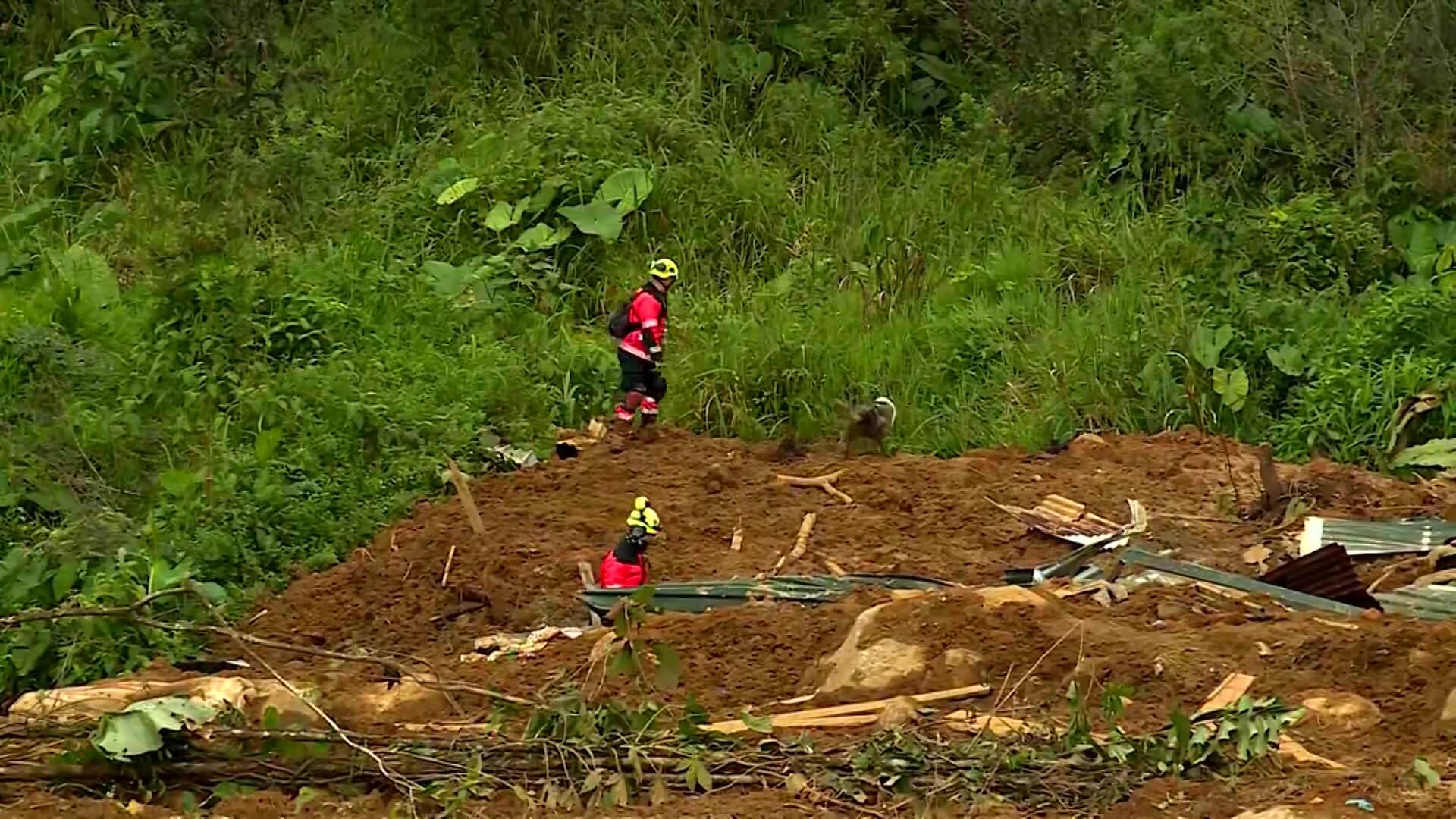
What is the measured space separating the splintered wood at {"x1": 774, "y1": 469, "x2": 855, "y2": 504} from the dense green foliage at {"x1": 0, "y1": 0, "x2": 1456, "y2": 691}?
115 centimetres

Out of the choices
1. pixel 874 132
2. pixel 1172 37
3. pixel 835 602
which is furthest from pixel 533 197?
pixel 835 602

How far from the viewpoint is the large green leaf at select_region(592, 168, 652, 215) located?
397 inches

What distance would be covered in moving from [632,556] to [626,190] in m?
4.50

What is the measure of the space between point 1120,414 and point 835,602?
3514mm

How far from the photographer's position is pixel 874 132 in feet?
36.7

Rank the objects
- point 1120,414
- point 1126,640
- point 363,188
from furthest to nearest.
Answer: point 363,188
point 1120,414
point 1126,640

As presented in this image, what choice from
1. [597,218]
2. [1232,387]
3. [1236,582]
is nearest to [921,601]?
[1236,582]

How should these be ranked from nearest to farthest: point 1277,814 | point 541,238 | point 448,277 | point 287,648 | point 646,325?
point 1277,814 → point 287,648 → point 646,325 → point 448,277 → point 541,238

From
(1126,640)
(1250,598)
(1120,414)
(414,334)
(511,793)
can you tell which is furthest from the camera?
(414,334)

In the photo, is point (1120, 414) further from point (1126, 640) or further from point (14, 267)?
point (14, 267)

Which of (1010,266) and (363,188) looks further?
(363,188)

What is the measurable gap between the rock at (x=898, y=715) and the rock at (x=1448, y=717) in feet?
3.96

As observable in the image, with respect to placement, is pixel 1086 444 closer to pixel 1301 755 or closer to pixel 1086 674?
pixel 1086 674

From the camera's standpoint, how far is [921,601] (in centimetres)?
480
